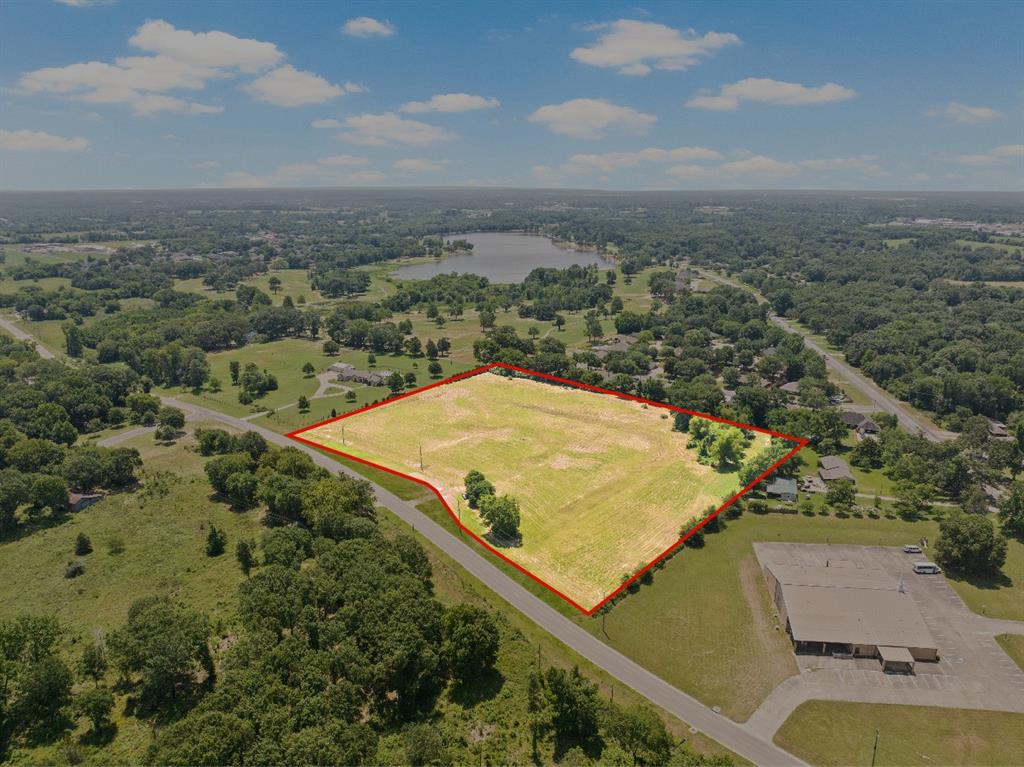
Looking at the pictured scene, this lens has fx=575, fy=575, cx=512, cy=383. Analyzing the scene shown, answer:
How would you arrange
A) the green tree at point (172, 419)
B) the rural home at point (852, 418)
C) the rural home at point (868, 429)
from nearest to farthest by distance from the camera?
the rural home at point (868, 429) < the green tree at point (172, 419) < the rural home at point (852, 418)

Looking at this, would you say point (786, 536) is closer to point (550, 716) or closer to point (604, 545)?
point (604, 545)

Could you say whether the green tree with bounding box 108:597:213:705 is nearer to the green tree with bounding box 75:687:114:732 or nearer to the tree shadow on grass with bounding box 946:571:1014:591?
the green tree with bounding box 75:687:114:732

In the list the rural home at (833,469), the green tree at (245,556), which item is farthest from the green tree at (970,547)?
the green tree at (245,556)

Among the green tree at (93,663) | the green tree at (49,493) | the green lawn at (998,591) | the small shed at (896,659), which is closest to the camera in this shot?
the green tree at (93,663)

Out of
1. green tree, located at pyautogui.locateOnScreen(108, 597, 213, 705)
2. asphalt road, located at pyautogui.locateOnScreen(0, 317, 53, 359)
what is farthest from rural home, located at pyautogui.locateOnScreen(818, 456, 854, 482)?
asphalt road, located at pyautogui.locateOnScreen(0, 317, 53, 359)

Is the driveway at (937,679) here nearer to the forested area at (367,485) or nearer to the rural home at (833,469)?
the forested area at (367,485)

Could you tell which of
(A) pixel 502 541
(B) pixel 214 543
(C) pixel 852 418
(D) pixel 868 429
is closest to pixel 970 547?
(D) pixel 868 429
